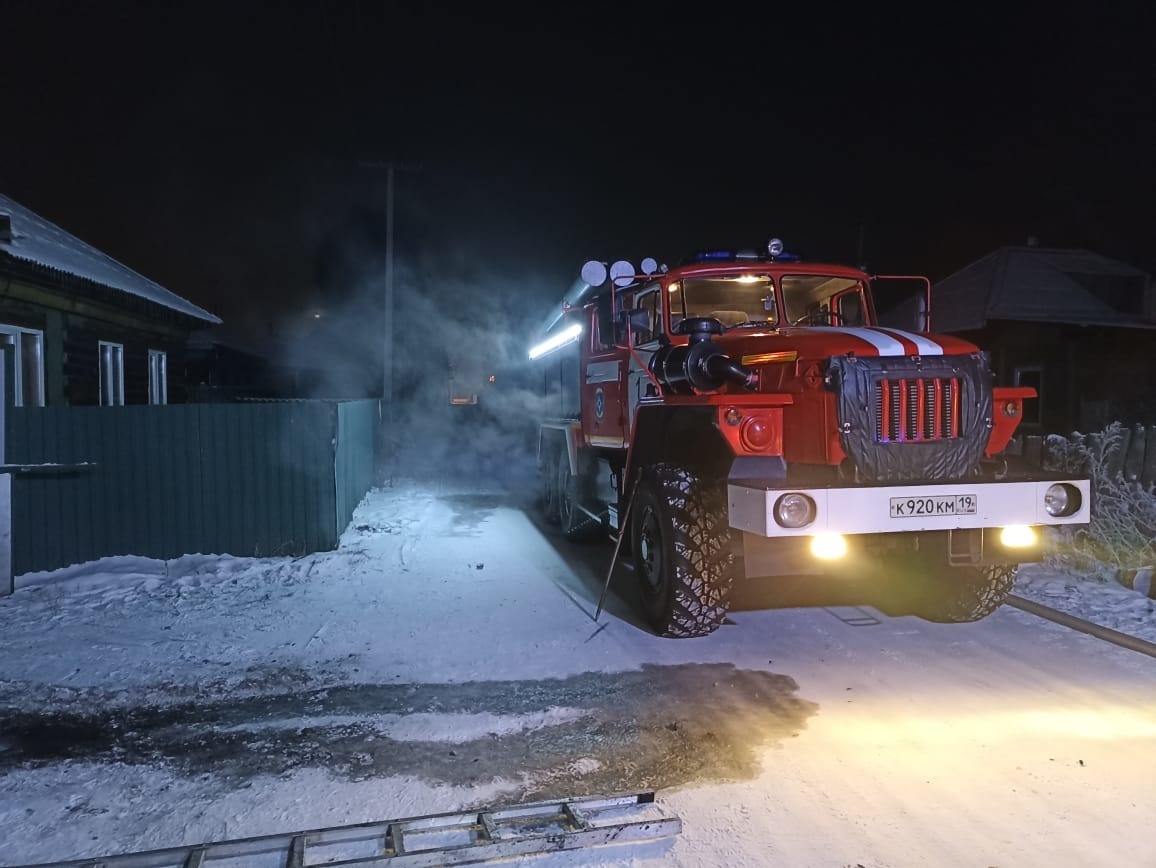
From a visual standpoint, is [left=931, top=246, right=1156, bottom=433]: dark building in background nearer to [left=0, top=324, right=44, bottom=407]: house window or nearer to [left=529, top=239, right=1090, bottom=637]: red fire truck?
[left=529, top=239, right=1090, bottom=637]: red fire truck

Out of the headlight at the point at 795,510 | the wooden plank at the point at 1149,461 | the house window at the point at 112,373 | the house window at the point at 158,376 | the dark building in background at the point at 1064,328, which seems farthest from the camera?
the dark building in background at the point at 1064,328

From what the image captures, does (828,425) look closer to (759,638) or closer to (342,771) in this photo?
(759,638)

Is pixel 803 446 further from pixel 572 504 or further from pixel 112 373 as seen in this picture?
pixel 112 373

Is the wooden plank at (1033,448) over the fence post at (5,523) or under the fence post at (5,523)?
over

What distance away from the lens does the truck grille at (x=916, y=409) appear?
501 centimetres

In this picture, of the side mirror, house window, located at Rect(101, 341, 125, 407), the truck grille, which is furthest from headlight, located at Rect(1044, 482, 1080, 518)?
house window, located at Rect(101, 341, 125, 407)

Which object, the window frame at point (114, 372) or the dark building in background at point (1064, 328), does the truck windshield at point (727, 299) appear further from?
the dark building in background at point (1064, 328)

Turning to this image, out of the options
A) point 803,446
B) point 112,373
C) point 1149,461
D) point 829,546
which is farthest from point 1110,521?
point 112,373

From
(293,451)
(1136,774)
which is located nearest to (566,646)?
(1136,774)

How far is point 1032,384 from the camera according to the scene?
2073 centimetres

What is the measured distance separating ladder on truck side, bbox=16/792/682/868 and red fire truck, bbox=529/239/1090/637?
1937 millimetres

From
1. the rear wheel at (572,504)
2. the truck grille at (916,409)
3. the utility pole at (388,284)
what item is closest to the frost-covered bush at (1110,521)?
the truck grille at (916,409)

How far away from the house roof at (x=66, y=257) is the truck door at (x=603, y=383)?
671 centimetres

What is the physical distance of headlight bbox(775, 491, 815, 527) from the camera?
465 cm
